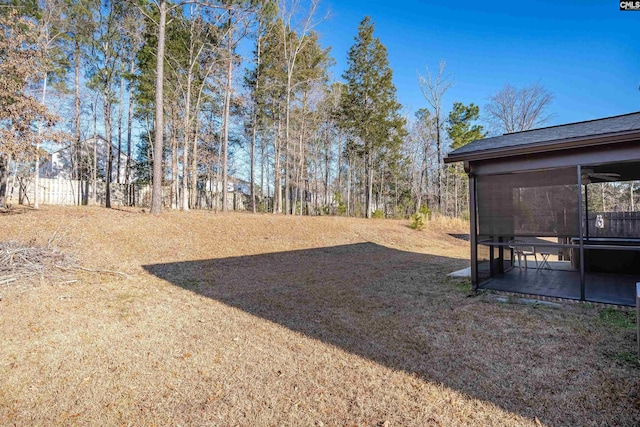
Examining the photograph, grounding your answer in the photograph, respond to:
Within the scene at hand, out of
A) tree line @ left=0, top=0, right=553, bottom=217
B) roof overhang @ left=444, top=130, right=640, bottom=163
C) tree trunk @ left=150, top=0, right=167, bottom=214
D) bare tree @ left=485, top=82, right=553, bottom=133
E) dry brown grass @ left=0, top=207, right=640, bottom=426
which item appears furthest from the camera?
bare tree @ left=485, top=82, right=553, bottom=133

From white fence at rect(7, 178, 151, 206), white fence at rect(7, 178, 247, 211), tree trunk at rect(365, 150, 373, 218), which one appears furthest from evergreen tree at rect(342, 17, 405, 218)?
white fence at rect(7, 178, 151, 206)

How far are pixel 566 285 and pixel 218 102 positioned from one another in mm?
18231

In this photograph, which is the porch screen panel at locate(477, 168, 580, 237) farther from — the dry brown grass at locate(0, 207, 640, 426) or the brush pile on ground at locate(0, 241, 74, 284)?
the brush pile on ground at locate(0, 241, 74, 284)

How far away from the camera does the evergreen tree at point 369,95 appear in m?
19.1

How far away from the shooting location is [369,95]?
1942 centimetres

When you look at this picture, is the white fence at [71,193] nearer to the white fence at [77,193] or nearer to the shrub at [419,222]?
the white fence at [77,193]

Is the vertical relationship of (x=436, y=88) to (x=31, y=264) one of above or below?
above

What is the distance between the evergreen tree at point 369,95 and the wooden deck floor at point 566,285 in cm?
1299

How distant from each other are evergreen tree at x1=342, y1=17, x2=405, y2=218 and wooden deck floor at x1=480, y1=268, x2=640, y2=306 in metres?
13.0

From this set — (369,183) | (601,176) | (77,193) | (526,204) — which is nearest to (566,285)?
(526,204)

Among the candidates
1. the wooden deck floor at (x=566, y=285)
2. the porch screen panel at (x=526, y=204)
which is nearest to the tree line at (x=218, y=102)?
the porch screen panel at (x=526, y=204)

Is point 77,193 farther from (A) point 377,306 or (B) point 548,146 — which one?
(B) point 548,146

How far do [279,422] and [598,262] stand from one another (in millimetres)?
7009

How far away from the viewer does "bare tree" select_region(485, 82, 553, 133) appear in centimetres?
A: 2106
